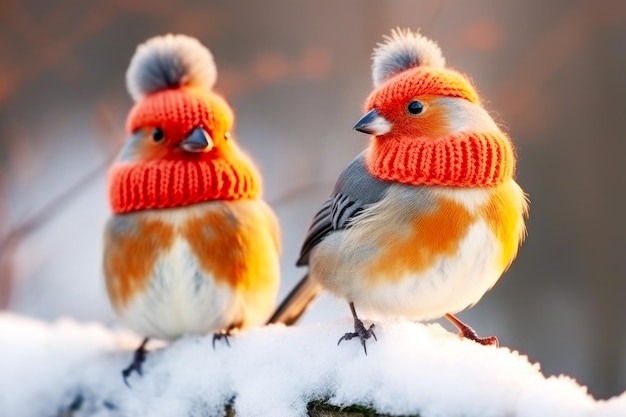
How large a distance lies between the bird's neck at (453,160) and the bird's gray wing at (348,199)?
1.7 inches

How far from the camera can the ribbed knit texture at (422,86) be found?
90 centimetres

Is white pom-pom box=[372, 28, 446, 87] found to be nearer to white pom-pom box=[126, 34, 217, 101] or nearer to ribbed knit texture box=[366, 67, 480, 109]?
ribbed knit texture box=[366, 67, 480, 109]

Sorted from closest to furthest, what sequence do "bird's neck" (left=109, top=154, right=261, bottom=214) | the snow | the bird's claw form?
the snow
the bird's claw
"bird's neck" (left=109, top=154, right=261, bottom=214)

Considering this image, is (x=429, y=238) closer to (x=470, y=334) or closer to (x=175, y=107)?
(x=470, y=334)

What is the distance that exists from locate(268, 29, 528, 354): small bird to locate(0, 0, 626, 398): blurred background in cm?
60

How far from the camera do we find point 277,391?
906 mm

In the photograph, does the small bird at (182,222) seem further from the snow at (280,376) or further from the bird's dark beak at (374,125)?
the bird's dark beak at (374,125)

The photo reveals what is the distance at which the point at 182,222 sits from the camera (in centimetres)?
110

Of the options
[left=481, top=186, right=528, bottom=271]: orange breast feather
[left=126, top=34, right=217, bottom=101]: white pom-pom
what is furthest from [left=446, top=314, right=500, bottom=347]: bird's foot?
[left=126, top=34, right=217, bottom=101]: white pom-pom

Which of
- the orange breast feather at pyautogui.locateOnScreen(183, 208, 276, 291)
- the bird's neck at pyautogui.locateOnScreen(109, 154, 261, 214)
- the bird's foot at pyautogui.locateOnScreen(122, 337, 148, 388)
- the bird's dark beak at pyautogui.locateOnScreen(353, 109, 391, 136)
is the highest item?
the bird's dark beak at pyautogui.locateOnScreen(353, 109, 391, 136)

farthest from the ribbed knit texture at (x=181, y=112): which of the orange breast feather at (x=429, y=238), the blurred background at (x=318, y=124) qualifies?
the blurred background at (x=318, y=124)

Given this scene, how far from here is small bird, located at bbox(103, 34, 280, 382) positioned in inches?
43.0

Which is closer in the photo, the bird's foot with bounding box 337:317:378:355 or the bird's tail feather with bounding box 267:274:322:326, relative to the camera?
the bird's foot with bounding box 337:317:378:355

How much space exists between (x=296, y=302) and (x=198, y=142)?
333mm
